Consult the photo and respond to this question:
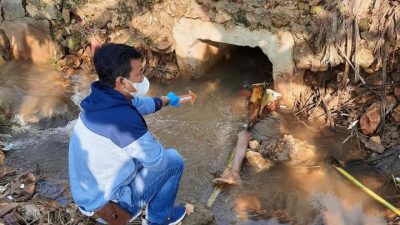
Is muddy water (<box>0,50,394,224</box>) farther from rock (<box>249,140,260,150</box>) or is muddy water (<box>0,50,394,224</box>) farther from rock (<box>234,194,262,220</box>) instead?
rock (<box>249,140,260,150</box>)

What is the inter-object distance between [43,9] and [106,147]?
5184 millimetres

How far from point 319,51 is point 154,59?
2839mm

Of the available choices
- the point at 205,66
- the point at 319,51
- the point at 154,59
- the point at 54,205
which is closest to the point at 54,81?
the point at 154,59

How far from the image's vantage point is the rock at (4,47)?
23.6 feet

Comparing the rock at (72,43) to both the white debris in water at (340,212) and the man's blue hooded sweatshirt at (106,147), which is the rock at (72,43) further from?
the white debris in water at (340,212)

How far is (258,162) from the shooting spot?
16.1 feet

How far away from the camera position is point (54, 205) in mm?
4125

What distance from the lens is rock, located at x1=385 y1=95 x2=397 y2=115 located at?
5.06m

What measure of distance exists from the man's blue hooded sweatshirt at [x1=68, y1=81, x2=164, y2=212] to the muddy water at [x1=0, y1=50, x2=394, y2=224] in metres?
1.58

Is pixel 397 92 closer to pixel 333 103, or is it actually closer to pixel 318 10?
pixel 333 103

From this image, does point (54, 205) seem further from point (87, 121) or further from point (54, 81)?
point (54, 81)

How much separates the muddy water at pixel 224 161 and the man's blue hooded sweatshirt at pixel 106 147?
158cm

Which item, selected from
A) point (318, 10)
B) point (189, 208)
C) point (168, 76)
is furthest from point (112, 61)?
point (168, 76)

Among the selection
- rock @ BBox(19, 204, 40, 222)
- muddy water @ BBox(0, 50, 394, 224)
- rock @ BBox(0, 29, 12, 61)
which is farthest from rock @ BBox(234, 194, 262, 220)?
rock @ BBox(0, 29, 12, 61)
